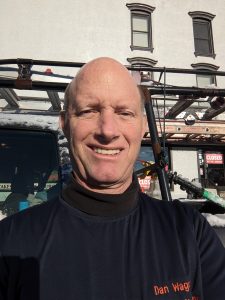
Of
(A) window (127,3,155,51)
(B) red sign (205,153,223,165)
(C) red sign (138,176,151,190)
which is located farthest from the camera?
(A) window (127,3,155,51)

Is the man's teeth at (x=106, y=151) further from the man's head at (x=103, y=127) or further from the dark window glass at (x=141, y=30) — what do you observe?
the dark window glass at (x=141, y=30)

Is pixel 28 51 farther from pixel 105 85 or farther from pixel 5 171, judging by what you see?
pixel 105 85

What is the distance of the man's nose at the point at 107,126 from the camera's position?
141 centimetres

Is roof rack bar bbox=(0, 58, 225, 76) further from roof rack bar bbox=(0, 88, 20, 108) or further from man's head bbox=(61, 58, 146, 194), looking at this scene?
man's head bbox=(61, 58, 146, 194)

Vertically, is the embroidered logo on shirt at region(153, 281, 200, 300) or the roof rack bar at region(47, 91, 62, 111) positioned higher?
the roof rack bar at region(47, 91, 62, 111)

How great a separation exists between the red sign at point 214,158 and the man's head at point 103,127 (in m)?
13.9

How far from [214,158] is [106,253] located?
14.5m

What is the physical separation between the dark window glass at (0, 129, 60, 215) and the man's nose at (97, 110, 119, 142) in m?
1.19

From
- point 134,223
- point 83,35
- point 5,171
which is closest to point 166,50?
point 83,35

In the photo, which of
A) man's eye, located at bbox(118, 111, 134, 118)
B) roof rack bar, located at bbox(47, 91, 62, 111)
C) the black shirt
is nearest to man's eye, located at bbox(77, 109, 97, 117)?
man's eye, located at bbox(118, 111, 134, 118)

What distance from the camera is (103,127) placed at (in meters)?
1.41

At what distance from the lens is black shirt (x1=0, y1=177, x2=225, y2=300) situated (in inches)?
47.4

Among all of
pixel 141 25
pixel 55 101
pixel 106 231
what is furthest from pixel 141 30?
pixel 106 231

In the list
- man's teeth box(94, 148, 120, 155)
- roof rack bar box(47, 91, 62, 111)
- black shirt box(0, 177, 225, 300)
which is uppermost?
roof rack bar box(47, 91, 62, 111)
